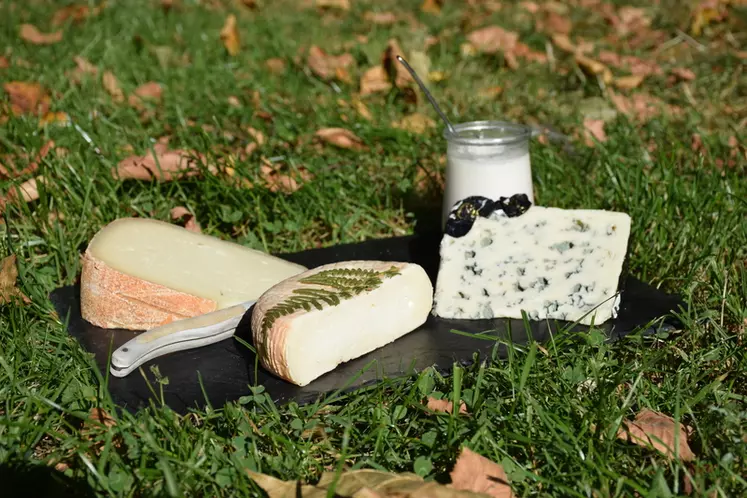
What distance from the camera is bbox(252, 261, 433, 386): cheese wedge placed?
2131mm

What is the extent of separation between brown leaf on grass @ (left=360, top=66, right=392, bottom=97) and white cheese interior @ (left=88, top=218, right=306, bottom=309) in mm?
1756

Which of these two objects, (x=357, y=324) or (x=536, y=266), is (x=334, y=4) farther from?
(x=357, y=324)

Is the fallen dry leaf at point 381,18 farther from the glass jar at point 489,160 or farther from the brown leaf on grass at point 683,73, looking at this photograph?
the glass jar at point 489,160

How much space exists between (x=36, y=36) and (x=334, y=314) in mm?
3542

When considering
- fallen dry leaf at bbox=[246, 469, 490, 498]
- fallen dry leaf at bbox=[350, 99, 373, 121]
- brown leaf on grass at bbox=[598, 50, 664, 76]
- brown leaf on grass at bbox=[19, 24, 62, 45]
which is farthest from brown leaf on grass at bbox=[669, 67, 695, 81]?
brown leaf on grass at bbox=[19, 24, 62, 45]

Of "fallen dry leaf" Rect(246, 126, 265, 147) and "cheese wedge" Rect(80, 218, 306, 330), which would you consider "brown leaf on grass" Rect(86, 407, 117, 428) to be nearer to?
"cheese wedge" Rect(80, 218, 306, 330)

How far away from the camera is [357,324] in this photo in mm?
2244

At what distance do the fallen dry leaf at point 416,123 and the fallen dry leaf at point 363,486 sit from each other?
2.25 metres

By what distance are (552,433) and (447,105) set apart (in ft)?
8.43

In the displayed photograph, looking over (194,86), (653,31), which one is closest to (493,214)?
(194,86)

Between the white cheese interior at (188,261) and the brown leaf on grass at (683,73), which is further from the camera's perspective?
the brown leaf on grass at (683,73)

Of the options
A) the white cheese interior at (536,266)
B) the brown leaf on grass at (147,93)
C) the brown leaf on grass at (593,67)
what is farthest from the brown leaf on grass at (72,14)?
the white cheese interior at (536,266)

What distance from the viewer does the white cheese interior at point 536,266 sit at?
243 centimetres

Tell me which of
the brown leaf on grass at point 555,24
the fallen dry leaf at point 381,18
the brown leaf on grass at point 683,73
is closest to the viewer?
the brown leaf on grass at point 683,73
